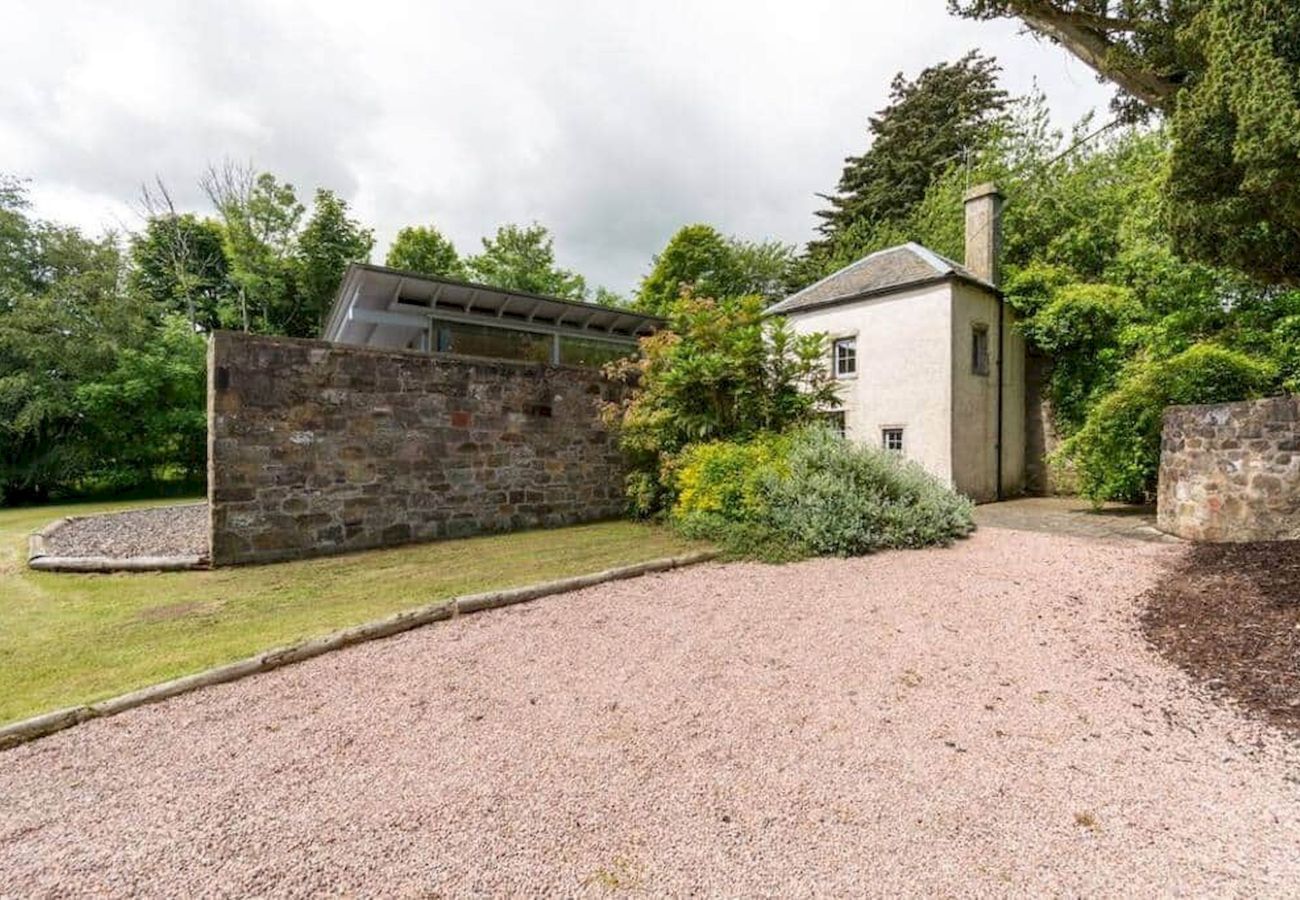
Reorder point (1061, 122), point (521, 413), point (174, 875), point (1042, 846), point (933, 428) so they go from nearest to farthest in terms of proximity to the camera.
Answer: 1. point (174, 875)
2. point (1042, 846)
3. point (521, 413)
4. point (933, 428)
5. point (1061, 122)

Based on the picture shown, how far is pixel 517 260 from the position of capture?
29906mm

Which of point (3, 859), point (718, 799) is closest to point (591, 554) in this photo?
point (718, 799)

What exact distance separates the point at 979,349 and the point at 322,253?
2812 cm

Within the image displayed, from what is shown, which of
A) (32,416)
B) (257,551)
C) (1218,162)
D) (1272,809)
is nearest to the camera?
(1272,809)

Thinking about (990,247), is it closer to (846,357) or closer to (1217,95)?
(846,357)

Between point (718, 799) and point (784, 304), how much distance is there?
1401 centimetres

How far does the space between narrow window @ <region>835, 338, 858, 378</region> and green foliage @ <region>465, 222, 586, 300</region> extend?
1963cm

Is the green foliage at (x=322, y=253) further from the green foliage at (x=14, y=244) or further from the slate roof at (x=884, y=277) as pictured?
the slate roof at (x=884, y=277)

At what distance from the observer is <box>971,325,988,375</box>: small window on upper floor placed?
12.2 metres

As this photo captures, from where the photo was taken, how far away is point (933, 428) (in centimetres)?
1178

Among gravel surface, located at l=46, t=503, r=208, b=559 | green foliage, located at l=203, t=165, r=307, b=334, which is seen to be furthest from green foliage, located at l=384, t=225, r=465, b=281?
gravel surface, located at l=46, t=503, r=208, b=559

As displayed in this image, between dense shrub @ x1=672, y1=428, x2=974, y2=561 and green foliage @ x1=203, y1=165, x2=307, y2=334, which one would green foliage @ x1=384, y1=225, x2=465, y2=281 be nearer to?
green foliage @ x1=203, y1=165, x2=307, y2=334

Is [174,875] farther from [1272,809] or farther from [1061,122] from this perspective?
[1061,122]

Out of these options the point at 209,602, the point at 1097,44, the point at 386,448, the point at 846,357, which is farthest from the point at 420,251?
the point at 1097,44
